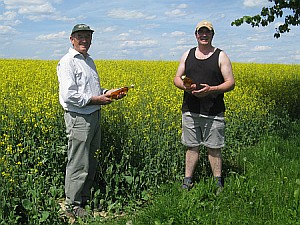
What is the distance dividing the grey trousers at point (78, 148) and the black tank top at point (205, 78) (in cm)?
115

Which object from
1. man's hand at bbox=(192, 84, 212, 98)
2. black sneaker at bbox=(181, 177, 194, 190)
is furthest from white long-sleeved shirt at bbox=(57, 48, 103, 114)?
black sneaker at bbox=(181, 177, 194, 190)

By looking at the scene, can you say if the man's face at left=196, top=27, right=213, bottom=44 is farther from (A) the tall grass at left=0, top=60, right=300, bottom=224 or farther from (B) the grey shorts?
(A) the tall grass at left=0, top=60, right=300, bottom=224

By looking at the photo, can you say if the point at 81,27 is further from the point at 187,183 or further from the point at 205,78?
the point at 187,183

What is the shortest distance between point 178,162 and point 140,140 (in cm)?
57

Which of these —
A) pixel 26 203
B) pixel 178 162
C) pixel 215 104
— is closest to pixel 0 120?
pixel 26 203

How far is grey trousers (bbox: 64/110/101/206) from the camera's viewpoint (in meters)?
4.51

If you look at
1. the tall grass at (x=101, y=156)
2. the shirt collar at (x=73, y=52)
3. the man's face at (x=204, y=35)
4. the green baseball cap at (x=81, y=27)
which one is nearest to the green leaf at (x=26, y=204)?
the tall grass at (x=101, y=156)

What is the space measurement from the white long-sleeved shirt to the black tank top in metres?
1.14

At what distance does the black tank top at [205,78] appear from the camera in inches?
195

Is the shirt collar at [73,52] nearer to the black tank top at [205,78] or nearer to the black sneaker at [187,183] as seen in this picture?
the black tank top at [205,78]

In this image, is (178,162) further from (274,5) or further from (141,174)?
(274,5)

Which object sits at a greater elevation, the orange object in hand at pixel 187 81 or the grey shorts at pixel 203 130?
the orange object in hand at pixel 187 81

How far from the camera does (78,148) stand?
4.55 metres

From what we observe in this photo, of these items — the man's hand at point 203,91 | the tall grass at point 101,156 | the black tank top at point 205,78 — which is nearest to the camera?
the tall grass at point 101,156
